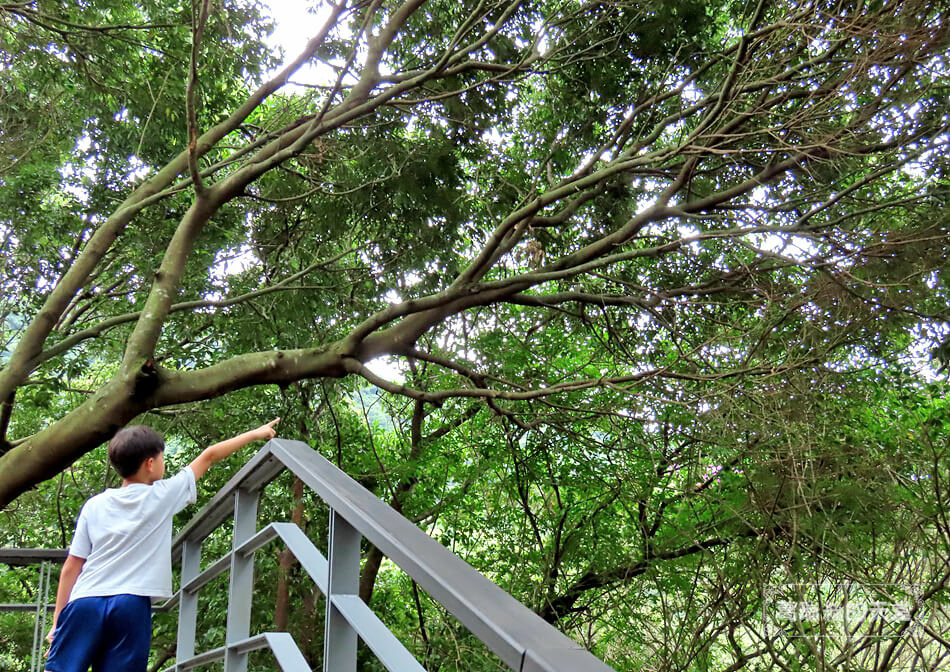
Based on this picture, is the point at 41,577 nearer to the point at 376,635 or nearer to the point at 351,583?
the point at 351,583

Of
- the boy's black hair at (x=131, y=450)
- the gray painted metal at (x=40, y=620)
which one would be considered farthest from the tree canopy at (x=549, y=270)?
the boy's black hair at (x=131, y=450)

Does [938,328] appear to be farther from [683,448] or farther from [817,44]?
[683,448]

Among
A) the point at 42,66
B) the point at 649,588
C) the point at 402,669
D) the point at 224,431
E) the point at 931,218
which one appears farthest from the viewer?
the point at 224,431

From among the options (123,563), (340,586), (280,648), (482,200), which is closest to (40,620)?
(123,563)

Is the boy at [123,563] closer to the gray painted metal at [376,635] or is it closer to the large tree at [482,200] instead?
the gray painted metal at [376,635]

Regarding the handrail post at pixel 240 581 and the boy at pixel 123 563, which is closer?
the handrail post at pixel 240 581

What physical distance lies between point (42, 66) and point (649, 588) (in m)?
6.06

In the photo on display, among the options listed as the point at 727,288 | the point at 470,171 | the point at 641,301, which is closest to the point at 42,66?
the point at 470,171

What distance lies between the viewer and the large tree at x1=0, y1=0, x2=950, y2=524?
398 centimetres

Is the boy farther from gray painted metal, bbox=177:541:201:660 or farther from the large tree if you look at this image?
the large tree

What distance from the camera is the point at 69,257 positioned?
735 centimetres

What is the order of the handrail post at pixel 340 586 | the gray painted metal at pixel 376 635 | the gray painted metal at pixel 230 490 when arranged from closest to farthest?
1. the gray painted metal at pixel 376 635
2. the handrail post at pixel 340 586
3. the gray painted metal at pixel 230 490

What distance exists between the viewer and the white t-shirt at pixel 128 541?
7.97ft

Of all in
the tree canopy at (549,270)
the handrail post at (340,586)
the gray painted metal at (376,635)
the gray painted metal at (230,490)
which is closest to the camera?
the gray painted metal at (376,635)
